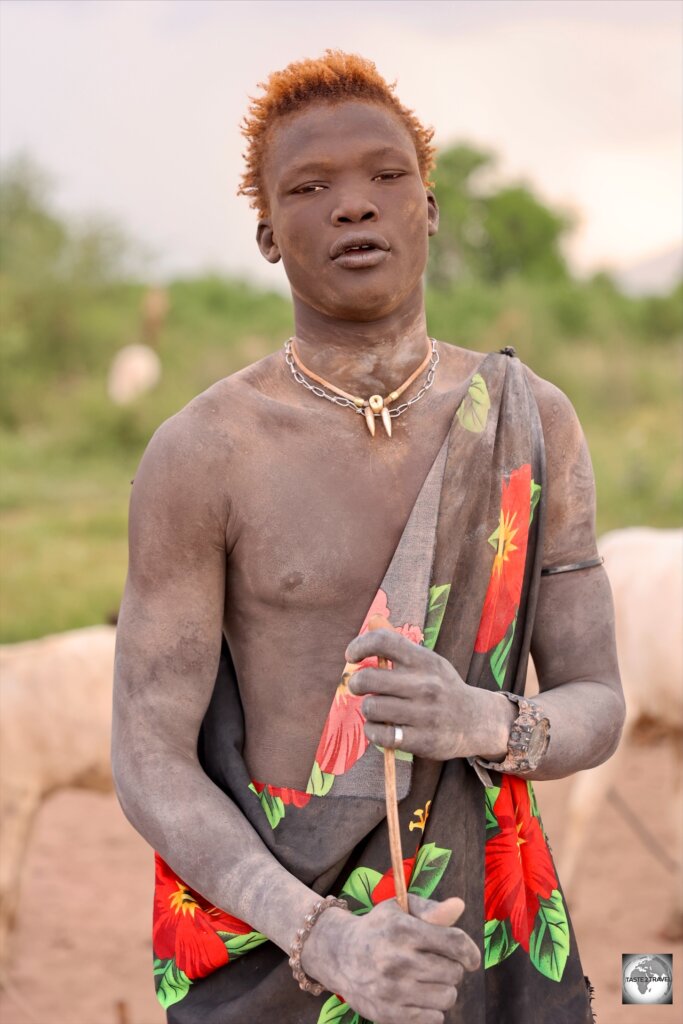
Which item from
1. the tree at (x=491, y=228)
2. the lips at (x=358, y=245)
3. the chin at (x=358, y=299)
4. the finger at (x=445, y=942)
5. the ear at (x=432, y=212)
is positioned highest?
the tree at (x=491, y=228)

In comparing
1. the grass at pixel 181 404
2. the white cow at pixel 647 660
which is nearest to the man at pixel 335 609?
the white cow at pixel 647 660

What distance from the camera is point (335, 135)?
1.63 metres

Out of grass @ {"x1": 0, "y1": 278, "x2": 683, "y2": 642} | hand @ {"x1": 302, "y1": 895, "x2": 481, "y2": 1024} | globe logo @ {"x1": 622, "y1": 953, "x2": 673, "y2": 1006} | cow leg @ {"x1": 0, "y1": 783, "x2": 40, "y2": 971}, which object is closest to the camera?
hand @ {"x1": 302, "y1": 895, "x2": 481, "y2": 1024}

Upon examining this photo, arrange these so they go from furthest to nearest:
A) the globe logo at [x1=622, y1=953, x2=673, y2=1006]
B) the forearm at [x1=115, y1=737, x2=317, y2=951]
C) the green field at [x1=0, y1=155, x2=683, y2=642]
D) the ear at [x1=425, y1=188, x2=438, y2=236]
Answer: the green field at [x1=0, y1=155, x2=683, y2=642], the globe logo at [x1=622, y1=953, x2=673, y2=1006], the ear at [x1=425, y1=188, x2=438, y2=236], the forearm at [x1=115, y1=737, x2=317, y2=951]

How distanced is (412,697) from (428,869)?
33cm

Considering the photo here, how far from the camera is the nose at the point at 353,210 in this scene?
1.60m

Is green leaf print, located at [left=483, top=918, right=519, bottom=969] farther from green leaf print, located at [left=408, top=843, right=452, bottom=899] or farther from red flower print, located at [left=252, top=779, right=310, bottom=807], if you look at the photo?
red flower print, located at [left=252, top=779, right=310, bottom=807]

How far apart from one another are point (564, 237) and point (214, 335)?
1493cm

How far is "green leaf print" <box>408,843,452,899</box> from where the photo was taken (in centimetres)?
161

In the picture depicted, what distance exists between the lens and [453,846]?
163 centimetres

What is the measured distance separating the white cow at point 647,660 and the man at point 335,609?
2.21 m

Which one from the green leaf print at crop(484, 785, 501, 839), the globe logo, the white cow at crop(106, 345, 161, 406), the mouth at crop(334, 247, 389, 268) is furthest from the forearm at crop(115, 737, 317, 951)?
the white cow at crop(106, 345, 161, 406)

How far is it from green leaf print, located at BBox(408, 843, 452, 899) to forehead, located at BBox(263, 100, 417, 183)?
2.96 ft

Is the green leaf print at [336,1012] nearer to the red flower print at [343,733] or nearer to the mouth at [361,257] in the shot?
the red flower print at [343,733]
